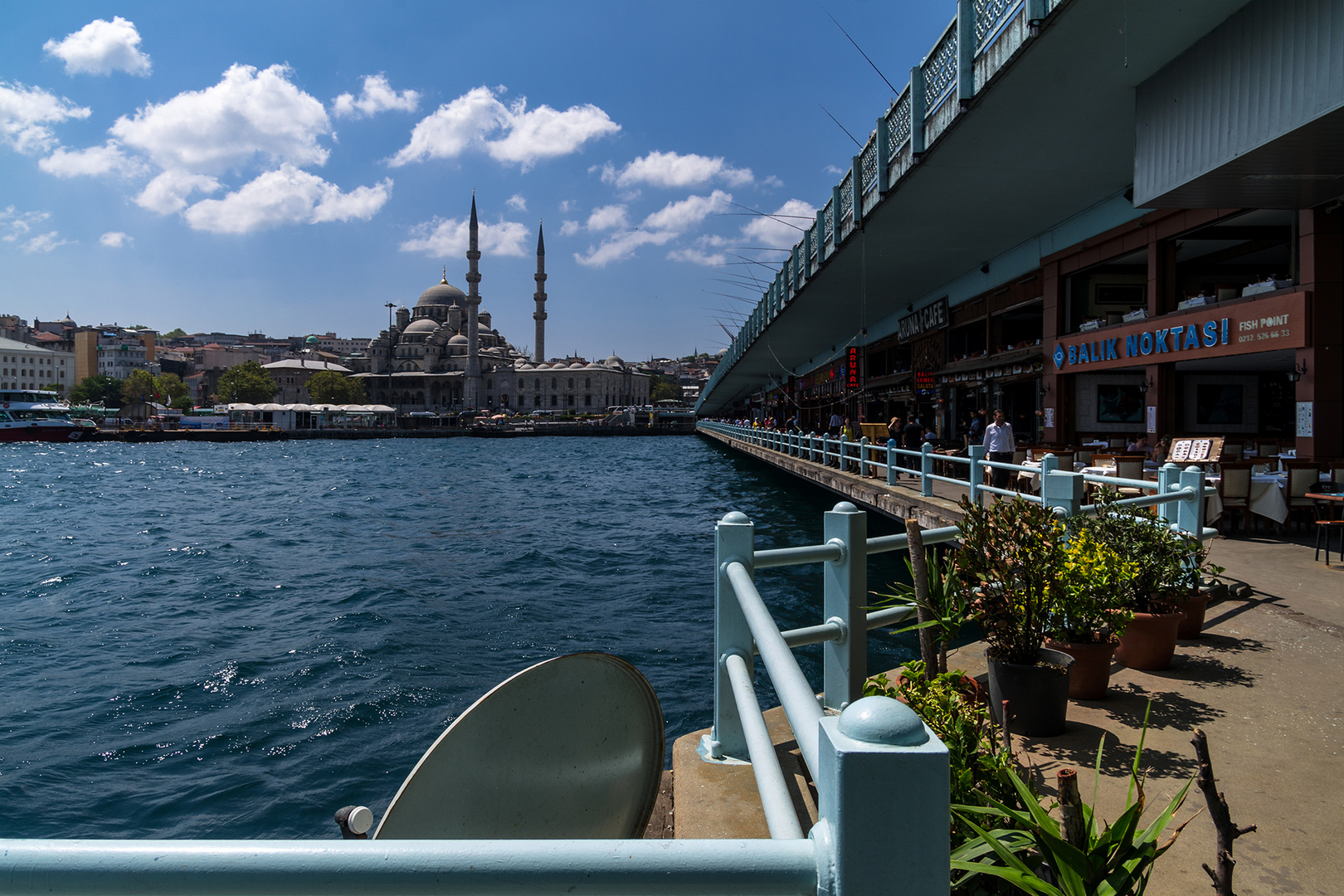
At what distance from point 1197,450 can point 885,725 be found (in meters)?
11.7

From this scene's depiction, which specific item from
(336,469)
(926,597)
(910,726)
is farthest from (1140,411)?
(336,469)

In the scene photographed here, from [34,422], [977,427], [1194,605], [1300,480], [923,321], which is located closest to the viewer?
[1194,605]

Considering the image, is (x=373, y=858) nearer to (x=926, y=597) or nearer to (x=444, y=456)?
(x=926, y=597)

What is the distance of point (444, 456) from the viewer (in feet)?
194

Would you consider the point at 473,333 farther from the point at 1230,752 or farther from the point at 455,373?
the point at 1230,752

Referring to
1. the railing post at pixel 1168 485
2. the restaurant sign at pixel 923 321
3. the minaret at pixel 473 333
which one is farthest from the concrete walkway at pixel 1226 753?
the minaret at pixel 473 333

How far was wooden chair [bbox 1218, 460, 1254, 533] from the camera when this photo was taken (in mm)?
9789

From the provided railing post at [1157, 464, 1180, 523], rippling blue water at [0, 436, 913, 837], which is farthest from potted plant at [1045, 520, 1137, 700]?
rippling blue water at [0, 436, 913, 837]

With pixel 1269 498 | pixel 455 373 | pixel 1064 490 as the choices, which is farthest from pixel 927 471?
pixel 455 373

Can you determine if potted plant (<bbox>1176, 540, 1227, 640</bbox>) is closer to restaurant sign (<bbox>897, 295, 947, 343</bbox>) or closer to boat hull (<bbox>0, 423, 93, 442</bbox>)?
restaurant sign (<bbox>897, 295, 947, 343</bbox>)

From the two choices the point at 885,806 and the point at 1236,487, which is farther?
the point at 1236,487

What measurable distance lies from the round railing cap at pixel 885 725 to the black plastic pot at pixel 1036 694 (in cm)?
300

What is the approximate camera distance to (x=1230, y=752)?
3557mm

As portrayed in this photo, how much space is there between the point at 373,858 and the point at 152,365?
18104 centimetres
